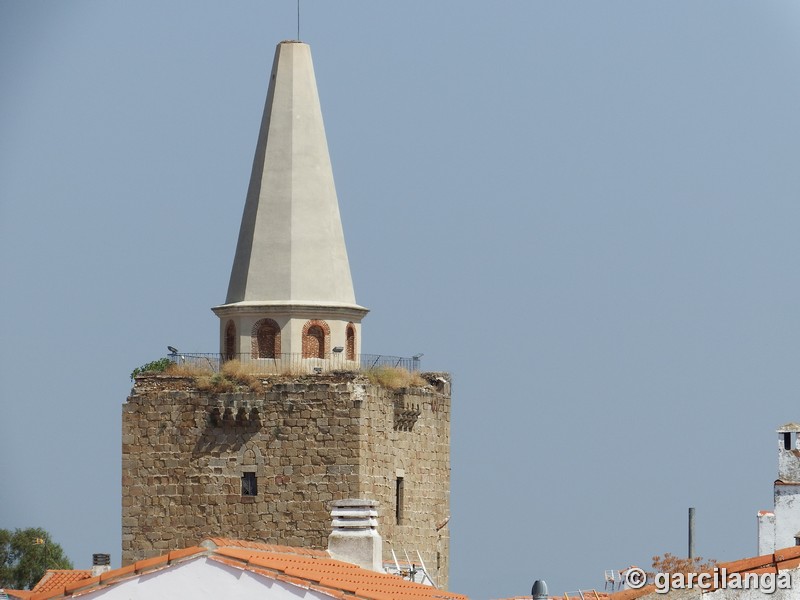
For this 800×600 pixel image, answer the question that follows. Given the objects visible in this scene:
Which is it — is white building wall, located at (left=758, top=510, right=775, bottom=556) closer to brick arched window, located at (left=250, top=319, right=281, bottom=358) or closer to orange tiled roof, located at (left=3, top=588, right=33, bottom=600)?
orange tiled roof, located at (left=3, top=588, right=33, bottom=600)

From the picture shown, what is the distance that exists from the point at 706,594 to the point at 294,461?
24636 millimetres

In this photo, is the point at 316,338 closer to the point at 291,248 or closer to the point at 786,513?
the point at 291,248

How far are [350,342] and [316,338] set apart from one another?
2.82 ft

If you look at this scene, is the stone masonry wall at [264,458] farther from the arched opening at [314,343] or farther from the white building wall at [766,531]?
the white building wall at [766,531]

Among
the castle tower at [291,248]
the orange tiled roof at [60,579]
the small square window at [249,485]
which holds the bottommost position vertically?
the orange tiled roof at [60,579]

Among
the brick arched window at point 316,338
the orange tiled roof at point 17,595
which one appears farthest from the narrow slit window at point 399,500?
the orange tiled roof at point 17,595

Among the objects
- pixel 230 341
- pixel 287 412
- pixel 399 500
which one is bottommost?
pixel 399 500

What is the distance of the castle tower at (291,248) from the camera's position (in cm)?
5453

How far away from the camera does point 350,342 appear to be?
5512 centimetres

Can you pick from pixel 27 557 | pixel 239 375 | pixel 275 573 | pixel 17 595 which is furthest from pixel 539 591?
pixel 27 557

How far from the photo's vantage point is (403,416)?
54.9 metres

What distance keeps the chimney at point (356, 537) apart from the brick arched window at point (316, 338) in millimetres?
16285

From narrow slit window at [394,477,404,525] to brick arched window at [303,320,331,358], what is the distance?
3.06 meters

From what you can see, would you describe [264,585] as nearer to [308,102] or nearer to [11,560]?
[308,102]
